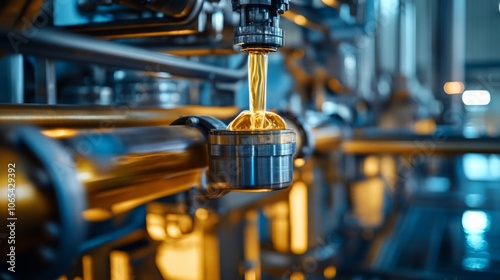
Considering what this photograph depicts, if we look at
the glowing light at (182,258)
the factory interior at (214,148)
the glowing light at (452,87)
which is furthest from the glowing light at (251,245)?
the glowing light at (452,87)

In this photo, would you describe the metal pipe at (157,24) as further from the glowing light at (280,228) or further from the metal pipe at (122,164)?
the glowing light at (280,228)

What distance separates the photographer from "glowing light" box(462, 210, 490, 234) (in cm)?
183

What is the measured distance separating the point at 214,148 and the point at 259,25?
10 centimetres

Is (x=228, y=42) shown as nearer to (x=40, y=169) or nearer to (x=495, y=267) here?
(x=40, y=169)

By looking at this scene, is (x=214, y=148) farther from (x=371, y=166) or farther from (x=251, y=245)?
(x=371, y=166)

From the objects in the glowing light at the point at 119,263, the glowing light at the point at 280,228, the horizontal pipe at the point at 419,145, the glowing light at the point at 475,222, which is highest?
the horizontal pipe at the point at 419,145

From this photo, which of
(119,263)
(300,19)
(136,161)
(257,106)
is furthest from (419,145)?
(136,161)

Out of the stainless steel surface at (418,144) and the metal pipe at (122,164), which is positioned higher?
the metal pipe at (122,164)

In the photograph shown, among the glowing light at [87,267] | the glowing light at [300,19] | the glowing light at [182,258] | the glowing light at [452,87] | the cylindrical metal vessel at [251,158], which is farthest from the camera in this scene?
the glowing light at [452,87]

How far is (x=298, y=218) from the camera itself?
1271mm

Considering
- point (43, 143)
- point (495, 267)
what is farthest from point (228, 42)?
point (495, 267)

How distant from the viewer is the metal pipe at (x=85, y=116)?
15.6 inches

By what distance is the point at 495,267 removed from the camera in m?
1.37

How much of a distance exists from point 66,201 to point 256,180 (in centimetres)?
17
